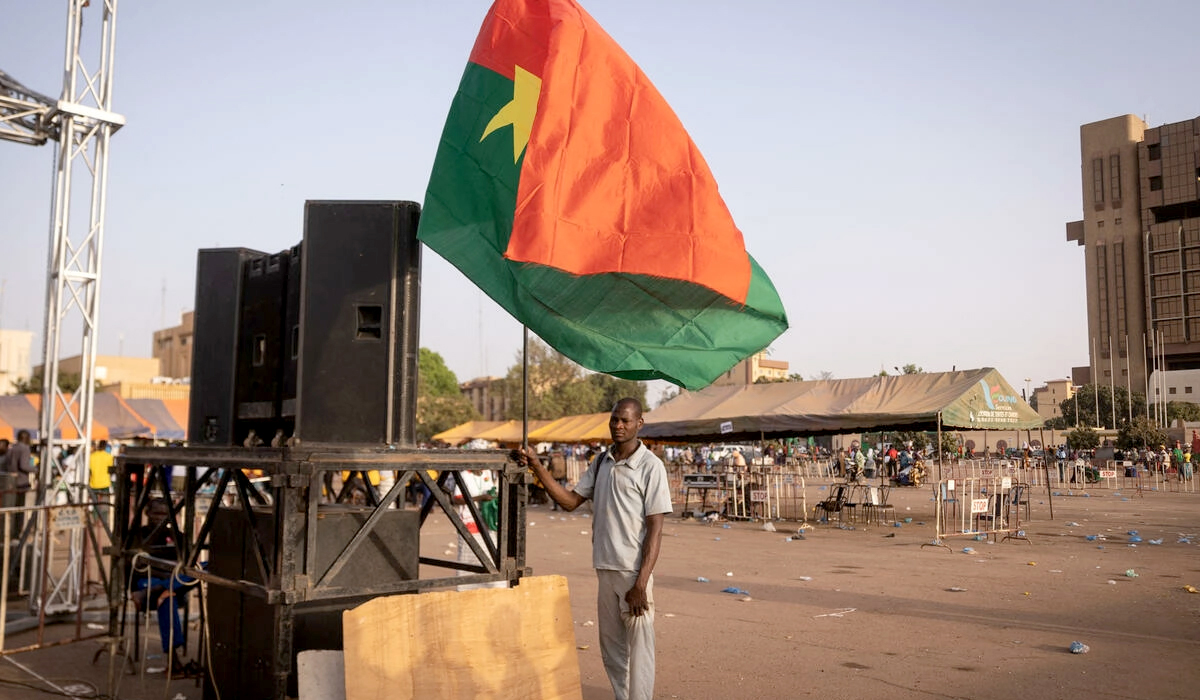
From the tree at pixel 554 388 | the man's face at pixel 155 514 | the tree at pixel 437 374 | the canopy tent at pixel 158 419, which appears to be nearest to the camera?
the man's face at pixel 155 514

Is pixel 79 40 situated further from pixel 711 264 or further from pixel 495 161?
pixel 711 264

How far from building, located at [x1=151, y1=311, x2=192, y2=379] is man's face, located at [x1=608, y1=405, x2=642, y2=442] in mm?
111200

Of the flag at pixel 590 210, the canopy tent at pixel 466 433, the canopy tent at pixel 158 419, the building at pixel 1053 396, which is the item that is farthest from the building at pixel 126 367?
the building at pixel 1053 396

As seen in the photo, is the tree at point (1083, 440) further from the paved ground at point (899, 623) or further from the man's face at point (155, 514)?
the man's face at point (155, 514)

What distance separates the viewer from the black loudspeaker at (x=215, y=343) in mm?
7012

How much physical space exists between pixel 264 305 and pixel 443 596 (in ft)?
10.3

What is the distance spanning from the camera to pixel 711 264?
6184mm

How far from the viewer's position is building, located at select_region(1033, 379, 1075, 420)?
139125 millimetres

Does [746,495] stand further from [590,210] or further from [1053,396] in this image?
[1053,396]

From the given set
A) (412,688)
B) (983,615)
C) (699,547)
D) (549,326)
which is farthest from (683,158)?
(699,547)

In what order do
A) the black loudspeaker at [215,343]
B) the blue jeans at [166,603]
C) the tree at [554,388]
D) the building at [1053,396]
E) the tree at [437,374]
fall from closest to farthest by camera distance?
the black loudspeaker at [215,343] → the blue jeans at [166,603] → the tree at [554,388] → the tree at [437,374] → the building at [1053,396]

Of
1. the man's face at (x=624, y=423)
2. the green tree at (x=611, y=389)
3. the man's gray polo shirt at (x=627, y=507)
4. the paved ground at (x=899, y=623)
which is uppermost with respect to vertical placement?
the green tree at (x=611, y=389)

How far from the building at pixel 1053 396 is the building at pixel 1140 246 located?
161 feet

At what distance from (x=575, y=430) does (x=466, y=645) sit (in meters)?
35.3
